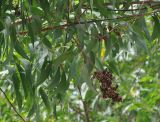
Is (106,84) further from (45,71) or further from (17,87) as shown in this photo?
(17,87)

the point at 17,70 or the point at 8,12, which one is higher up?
the point at 8,12

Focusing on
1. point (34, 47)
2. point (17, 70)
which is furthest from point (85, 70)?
point (17, 70)

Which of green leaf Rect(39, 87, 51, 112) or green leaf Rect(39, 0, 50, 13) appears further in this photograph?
green leaf Rect(39, 87, 51, 112)

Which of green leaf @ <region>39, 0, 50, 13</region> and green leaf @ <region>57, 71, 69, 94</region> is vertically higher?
green leaf @ <region>39, 0, 50, 13</region>

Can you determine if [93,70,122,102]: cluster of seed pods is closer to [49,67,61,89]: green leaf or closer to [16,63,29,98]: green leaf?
[49,67,61,89]: green leaf

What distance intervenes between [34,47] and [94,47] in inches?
8.3

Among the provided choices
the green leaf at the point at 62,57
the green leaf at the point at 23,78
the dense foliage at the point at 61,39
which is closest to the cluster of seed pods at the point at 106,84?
the dense foliage at the point at 61,39

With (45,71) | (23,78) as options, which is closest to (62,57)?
(45,71)

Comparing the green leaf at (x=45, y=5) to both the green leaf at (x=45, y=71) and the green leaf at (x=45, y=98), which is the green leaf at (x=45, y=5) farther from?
the green leaf at (x=45, y=98)

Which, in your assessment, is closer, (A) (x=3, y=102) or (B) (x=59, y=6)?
(B) (x=59, y=6)

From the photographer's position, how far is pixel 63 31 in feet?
5.87

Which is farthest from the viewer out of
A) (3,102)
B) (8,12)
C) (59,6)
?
(3,102)

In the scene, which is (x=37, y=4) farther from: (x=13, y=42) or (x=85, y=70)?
(x=85, y=70)

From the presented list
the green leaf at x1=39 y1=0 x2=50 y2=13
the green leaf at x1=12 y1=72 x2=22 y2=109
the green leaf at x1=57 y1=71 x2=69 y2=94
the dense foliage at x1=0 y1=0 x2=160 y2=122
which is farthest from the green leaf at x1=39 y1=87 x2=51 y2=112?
the green leaf at x1=39 y1=0 x2=50 y2=13
